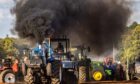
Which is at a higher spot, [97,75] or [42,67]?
[42,67]

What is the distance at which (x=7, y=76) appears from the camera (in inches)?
1094

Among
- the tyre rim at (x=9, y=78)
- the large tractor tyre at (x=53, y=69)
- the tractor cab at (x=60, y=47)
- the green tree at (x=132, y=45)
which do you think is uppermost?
the green tree at (x=132, y=45)

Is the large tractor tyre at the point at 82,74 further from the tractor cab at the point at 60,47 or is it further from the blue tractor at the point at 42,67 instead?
the blue tractor at the point at 42,67

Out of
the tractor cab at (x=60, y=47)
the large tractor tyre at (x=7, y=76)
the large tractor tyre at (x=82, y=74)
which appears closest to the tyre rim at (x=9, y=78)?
the large tractor tyre at (x=7, y=76)

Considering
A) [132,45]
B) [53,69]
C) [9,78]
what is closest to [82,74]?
[9,78]

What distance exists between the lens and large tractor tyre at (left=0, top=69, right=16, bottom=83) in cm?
2769

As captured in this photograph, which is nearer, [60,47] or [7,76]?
[60,47]

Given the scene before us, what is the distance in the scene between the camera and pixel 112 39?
3002 centimetres

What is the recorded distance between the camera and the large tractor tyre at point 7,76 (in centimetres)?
2769

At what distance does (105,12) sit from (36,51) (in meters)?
8.56

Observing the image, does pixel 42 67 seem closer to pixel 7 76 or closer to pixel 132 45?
pixel 7 76

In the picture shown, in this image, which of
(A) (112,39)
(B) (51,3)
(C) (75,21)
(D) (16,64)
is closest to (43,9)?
(B) (51,3)

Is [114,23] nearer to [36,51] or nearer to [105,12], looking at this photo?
[105,12]

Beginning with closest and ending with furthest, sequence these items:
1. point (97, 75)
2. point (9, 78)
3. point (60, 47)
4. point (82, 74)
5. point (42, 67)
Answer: point (42, 67) → point (60, 47) → point (82, 74) → point (9, 78) → point (97, 75)
